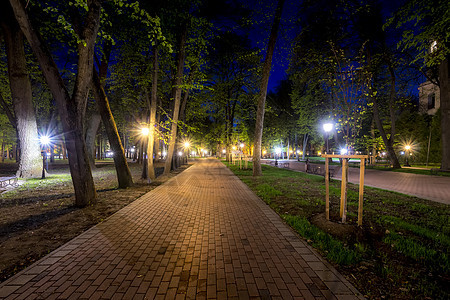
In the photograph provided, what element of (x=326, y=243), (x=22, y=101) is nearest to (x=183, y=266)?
(x=326, y=243)

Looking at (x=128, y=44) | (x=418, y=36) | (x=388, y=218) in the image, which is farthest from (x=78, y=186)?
(x=418, y=36)

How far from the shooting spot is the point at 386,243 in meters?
3.64

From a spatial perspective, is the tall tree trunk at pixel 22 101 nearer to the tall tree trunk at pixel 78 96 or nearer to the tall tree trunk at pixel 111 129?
the tall tree trunk at pixel 111 129

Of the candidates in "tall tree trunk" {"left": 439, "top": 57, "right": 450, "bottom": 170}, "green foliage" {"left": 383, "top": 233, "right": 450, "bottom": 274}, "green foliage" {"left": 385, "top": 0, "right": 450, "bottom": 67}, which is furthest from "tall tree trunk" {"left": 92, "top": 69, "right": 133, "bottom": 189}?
"tall tree trunk" {"left": 439, "top": 57, "right": 450, "bottom": 170}

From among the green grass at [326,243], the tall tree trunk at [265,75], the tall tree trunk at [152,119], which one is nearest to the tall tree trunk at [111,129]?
the tall tree trunk at [152,119]

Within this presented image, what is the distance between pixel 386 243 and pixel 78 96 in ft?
28.8

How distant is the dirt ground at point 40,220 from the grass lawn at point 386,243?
16.8ft

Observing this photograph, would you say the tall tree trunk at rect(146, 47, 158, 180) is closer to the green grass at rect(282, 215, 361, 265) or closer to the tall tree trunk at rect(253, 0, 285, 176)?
the tall tree trunk at rect(253, 0, 285, 176)

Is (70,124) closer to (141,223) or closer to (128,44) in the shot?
(141,223)

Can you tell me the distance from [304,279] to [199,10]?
15.5 m

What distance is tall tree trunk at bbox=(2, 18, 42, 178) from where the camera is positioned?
9641mm

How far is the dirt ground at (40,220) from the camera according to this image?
3271mm

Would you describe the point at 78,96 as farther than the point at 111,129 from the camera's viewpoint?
No

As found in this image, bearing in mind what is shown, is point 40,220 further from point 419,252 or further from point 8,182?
point 419,252
